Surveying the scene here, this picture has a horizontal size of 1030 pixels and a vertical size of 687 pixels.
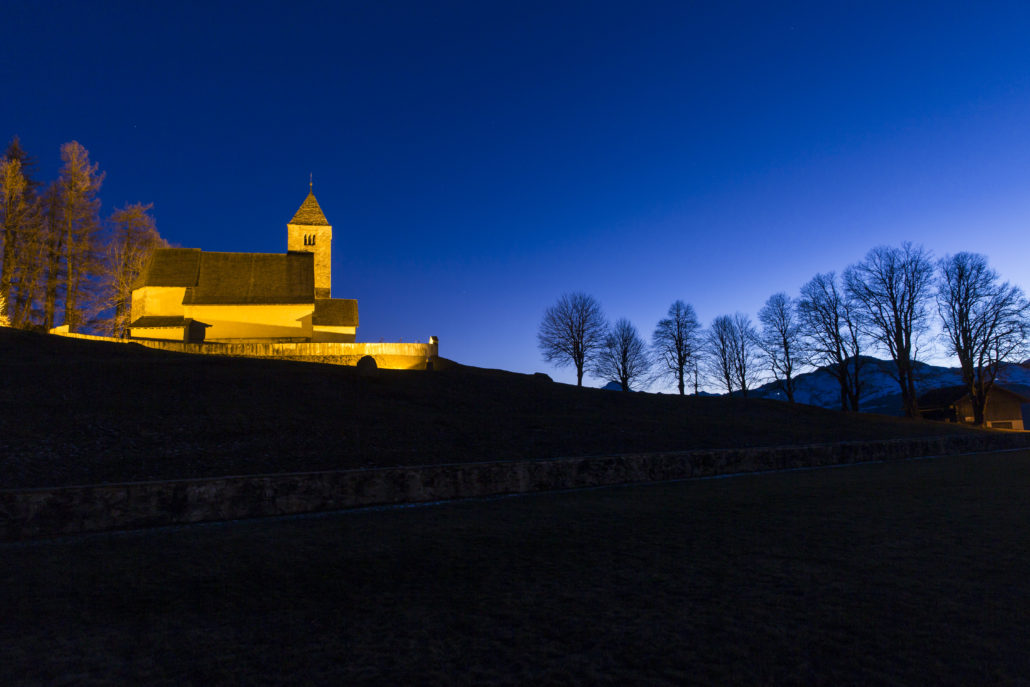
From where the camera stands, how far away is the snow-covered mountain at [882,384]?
40.3 metres

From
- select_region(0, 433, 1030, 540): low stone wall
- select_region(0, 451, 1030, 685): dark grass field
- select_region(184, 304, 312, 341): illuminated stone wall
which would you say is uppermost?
select_region(184, 304, 312, 341): illuminated stone wall

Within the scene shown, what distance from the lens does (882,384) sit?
148250mm

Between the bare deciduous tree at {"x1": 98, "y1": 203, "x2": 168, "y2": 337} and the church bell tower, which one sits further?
the church bell tower

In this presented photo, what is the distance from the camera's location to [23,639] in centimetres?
290

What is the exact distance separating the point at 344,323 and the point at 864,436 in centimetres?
4288

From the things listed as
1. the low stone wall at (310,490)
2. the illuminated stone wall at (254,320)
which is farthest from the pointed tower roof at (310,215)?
the low stone wall at (310,490)

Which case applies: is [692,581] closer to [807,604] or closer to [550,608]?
[807,604]

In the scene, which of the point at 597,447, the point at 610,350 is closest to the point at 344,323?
the point at 610,350

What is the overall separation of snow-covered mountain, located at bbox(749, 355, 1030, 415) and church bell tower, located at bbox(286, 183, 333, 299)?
157ft

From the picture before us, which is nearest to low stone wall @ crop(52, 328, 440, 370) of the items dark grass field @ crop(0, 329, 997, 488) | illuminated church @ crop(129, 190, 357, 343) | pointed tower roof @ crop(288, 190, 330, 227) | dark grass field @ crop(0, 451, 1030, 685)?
dark grass field @ crop(0, 329, 997, 488)

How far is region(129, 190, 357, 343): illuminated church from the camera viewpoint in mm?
47438

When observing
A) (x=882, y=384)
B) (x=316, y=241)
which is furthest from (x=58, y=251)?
(x=882, y=384)

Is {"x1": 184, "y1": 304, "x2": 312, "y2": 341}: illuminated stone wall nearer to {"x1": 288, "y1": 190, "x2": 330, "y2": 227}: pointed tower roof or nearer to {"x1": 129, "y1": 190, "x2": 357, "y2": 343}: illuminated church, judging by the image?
{"x1": 129, "y1": 190, "x2": 357, "y2": 343}: illuminated church

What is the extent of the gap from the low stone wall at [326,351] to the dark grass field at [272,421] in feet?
14.4
